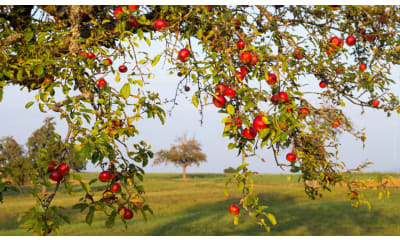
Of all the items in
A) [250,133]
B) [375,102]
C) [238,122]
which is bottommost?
[250,133]

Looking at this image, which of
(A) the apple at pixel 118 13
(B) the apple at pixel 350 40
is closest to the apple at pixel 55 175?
(A) the apple at pixel 118 13

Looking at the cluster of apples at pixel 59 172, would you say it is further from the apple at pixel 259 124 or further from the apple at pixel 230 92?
the apple at pixel 259 124

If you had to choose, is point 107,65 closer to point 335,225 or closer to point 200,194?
point 335,225

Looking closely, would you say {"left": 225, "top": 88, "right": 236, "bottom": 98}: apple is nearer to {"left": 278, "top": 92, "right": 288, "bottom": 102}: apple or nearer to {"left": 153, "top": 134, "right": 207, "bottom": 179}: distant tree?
{"left": 278, "top": 92, "right": 288, "bottom": 102}: apple

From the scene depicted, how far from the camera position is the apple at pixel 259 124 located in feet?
10.2

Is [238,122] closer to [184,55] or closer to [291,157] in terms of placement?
[184,55]

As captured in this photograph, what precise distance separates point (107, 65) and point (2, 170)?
2.41 m

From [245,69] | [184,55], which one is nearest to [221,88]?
[184,55]

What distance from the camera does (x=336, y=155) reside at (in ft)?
19.5

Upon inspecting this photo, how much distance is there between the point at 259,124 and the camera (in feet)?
10.4

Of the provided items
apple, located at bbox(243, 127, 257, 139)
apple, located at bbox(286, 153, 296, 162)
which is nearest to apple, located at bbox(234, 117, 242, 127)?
apple, located at bbox(243, 127, 257, 139)

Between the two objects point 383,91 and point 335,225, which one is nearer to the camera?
point 383,91

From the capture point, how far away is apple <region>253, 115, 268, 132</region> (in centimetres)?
312
